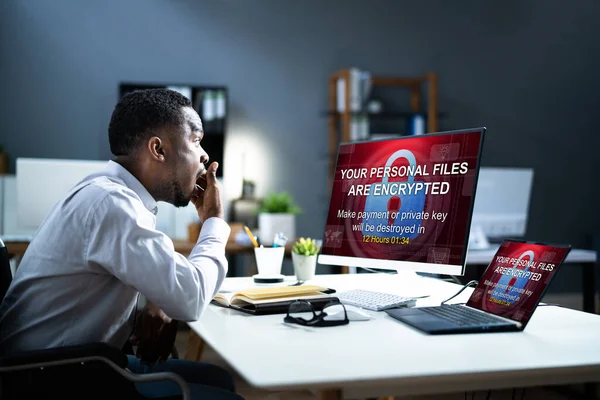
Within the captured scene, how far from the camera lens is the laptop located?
52.9 inches

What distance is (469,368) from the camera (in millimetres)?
1046

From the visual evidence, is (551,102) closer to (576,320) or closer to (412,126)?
(412,126)

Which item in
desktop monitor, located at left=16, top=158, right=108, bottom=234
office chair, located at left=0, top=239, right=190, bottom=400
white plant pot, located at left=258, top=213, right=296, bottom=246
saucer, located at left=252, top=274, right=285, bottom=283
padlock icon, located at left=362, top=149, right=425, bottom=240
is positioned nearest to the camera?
office chair, located at left=0, top=239, right=190, bottom=400

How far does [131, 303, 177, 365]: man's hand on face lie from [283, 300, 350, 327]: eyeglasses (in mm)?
261

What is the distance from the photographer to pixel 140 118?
5.00ft

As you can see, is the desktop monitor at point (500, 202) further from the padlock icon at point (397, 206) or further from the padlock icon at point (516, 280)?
the padlock icon at point (516, 280)

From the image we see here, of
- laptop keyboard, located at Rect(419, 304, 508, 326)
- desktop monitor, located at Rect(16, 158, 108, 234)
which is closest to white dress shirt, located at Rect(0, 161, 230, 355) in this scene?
laptop keyboard, located at Rect(419, 304, 508, 326)

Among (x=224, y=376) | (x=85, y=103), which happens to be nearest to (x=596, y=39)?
(x=85, y=103)

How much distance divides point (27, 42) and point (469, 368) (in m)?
4.92

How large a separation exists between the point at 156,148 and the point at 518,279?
895mm

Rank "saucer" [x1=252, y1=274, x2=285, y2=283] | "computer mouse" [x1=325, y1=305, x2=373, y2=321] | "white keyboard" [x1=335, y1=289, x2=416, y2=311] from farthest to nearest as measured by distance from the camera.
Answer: "saucer" [x1=252, y1=274, x2=285, y2=283] < "white keyboard" [x1=335, y1=289, x2=416, y2=311] < "computer mouse" [x1=325, y1=305, x2=373, y2=321]

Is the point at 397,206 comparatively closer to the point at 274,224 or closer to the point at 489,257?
the point at 489,257

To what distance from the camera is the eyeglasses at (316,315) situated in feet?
4.55

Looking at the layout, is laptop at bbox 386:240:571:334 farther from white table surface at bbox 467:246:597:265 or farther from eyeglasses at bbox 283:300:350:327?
white table surface at bbox 467:246:597:265
